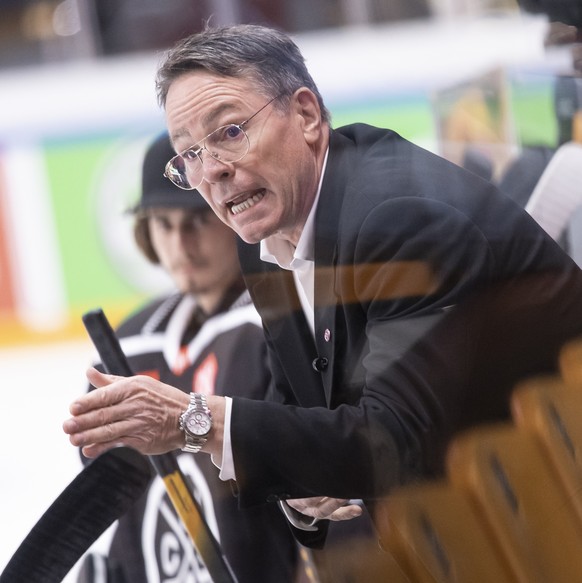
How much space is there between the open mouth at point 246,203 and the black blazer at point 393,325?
0.08 meters

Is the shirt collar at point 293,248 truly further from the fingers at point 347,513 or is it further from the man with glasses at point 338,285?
A: the fingers at point 347,513

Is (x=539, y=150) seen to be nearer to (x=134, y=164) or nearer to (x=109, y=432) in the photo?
(x=134, y=164)

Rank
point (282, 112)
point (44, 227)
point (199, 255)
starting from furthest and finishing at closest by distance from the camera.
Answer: point (44, 227), point (199, 255), point (282, 112)

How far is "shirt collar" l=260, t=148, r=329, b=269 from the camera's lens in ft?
4.01

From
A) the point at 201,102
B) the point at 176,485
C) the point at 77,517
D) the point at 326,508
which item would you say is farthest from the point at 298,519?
the point at 201,102

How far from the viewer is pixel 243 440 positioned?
3.77 feet

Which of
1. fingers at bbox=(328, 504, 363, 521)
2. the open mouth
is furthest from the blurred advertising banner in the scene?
fingers at bbox=(328, 504, 363, 521)

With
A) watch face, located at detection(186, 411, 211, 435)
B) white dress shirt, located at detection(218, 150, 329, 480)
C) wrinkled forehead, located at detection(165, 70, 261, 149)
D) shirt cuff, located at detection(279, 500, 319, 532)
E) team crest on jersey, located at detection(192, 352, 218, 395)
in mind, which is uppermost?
wrinkled forehead, located at detection(165, 70, 261, 149)

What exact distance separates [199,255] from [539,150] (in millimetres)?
465

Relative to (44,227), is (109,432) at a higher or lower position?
higher

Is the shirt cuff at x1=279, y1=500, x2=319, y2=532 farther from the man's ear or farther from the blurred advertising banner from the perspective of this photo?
the man's ear

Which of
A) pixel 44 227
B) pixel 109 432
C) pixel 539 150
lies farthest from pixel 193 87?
pixel 44 227

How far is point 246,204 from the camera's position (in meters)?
1.19

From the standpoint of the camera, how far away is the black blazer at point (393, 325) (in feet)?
3.74
